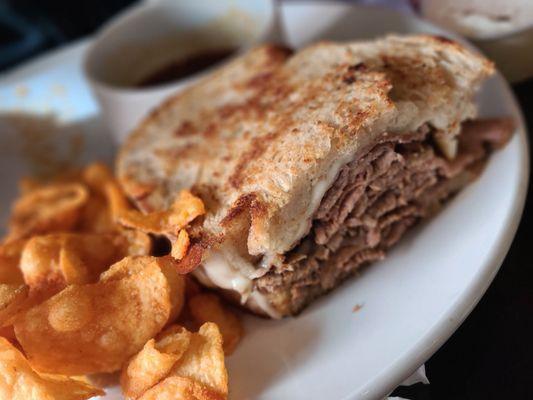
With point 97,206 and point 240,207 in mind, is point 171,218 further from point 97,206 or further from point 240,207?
point 97,206

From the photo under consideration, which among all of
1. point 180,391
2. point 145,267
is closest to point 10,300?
point 145,267

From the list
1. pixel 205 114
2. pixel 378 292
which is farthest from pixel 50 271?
pixel 378 292

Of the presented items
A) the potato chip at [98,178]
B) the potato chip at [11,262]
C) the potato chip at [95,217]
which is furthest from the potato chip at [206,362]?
the potato chip at [98,178]

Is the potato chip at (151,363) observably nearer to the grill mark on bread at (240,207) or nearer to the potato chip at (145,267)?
the potato chip at (145,267)

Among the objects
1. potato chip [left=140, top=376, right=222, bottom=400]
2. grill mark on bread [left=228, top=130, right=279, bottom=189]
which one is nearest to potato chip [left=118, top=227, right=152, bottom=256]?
grill mark on bread [left=228, top=130, right=279, bottom=189]

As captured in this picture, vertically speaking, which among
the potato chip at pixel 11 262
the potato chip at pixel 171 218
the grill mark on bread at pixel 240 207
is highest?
the grill mark on bread at pixel 240 207

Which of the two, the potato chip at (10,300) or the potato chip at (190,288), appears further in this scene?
the potato chip at (190,288)
